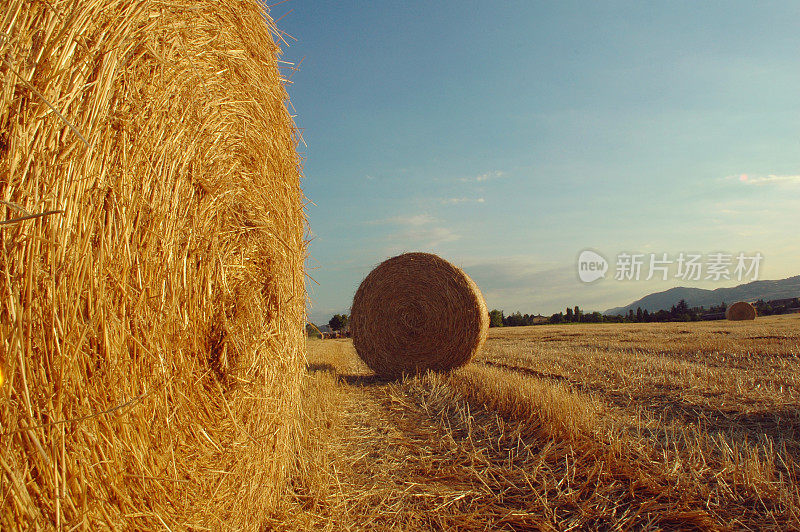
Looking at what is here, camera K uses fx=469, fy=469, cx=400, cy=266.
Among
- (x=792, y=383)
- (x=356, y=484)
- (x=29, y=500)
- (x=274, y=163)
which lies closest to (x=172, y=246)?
(x=29, y=500)

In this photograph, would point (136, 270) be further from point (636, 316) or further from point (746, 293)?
point (746, 293)

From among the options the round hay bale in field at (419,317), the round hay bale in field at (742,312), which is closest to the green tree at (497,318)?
the round hay bale in field at (742,312)

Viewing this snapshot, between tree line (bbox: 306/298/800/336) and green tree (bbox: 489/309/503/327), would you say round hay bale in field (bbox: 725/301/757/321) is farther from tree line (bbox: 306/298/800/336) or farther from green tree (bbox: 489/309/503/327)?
green tree (bbox: 489/309/503/327)

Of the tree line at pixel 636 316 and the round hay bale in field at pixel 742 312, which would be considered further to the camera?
the tree line at pixel 636 316

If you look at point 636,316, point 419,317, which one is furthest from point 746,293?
point 419,317

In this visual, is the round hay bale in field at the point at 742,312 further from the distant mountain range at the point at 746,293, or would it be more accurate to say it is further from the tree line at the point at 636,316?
the distant mountain range at the point at 746,293

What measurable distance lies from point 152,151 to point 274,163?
3.90 ft

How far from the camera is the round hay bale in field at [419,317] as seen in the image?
26.6 feet

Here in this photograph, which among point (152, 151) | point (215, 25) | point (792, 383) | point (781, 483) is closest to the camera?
point (152, 151)

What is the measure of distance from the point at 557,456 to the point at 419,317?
4.89 meters

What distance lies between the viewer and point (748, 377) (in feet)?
20.6

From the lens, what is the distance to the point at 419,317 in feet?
27.2

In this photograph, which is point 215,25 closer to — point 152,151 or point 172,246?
point 152,151

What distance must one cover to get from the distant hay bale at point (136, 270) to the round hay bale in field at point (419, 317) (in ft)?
17.7
